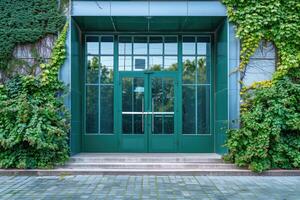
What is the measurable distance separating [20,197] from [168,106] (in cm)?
569

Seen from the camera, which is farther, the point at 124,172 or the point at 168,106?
the point at 168,106

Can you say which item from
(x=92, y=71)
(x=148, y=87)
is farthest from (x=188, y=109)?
(x=92, y=71)

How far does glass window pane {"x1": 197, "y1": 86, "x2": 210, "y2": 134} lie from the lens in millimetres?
11578

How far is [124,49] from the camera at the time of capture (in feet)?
38.5

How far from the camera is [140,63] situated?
1171 centimetres

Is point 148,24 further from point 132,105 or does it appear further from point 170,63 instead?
point 132,105

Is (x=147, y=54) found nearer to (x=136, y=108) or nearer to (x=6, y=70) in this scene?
(x=136, y=108)

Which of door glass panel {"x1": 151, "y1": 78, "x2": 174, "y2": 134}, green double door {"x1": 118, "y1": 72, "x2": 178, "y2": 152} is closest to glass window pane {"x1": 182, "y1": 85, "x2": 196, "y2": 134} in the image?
green double door {"x1": 118, "y1": 72, "x2": 178, "y2": 152}

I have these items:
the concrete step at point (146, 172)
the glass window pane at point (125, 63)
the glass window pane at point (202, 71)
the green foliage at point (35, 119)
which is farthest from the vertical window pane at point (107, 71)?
the concrete step at point (146, 172)

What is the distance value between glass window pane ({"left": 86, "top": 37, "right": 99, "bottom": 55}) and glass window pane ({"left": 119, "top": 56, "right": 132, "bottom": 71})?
77cm

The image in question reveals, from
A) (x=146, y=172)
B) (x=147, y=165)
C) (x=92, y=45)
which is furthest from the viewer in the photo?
(x=92, y=45)

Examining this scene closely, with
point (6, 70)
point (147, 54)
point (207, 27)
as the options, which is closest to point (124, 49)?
point (147, 54)

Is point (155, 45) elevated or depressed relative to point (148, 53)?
elevated

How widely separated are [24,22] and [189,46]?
4787 millimetres
